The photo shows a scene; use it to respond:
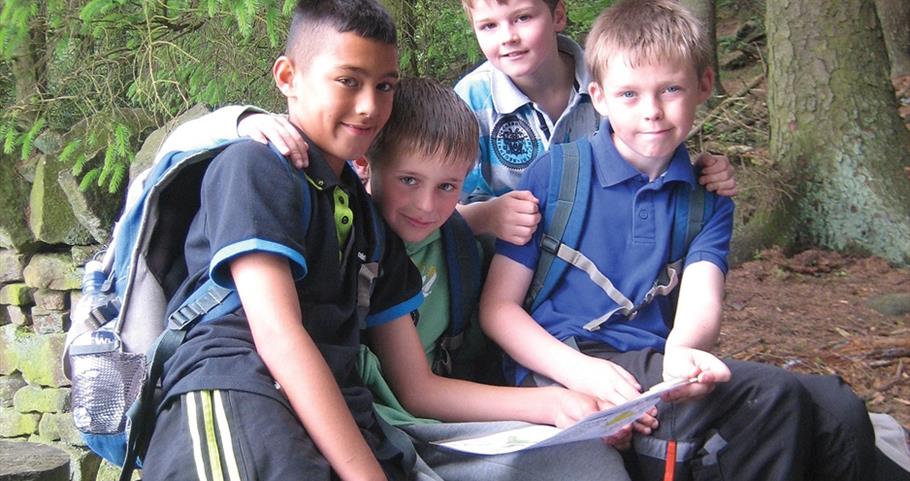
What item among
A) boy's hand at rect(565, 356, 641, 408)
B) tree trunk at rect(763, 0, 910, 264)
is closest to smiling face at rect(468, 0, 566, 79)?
boy's hand at rect(565, 356, 641, 408)

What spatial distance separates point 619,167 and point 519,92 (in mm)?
501

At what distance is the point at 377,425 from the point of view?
6.56 ft

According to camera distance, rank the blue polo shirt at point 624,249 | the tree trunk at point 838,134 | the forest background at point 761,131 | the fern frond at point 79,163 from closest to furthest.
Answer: the blue polo shirt at point 624,249 → the forest background at point 761,131 → the fern frond at point 79,163 → the tree trunk at point 838,134

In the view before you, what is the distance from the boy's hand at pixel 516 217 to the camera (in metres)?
2.33

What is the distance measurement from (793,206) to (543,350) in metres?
4.07

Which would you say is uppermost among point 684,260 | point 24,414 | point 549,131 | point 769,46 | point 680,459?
point 769,46

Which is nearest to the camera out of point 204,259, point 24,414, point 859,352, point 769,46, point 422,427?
point 204,259

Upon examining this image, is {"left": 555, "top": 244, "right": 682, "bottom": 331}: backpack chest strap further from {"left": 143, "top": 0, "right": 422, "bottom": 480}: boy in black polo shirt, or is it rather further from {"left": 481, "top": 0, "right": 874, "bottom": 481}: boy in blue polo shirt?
{"left": 143, "top": 0, "right": 422, "bottom": 480}: boy in black polo shirt

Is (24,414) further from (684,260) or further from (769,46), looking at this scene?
(769,46)

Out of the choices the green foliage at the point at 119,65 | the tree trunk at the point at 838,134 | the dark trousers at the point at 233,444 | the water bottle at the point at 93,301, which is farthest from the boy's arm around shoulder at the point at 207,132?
the tree trunk at the point at 838,134

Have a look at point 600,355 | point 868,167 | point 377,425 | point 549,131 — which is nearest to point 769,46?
point 868,167

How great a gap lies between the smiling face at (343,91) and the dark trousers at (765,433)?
0.91m

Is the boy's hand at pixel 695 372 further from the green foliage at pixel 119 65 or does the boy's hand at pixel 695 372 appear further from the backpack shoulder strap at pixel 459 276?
the green foliage at pixel 119 65

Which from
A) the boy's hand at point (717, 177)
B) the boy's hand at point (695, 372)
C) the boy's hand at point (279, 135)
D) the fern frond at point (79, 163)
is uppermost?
the boy's hand at point (279, 135)
